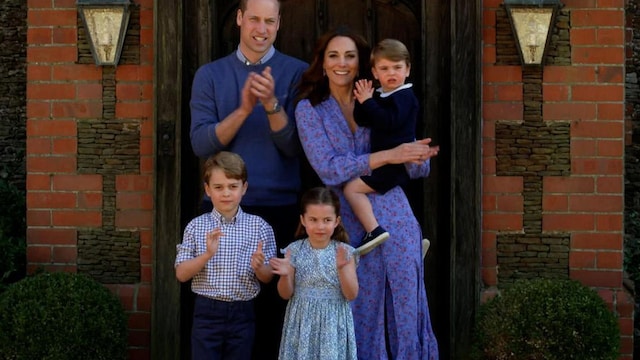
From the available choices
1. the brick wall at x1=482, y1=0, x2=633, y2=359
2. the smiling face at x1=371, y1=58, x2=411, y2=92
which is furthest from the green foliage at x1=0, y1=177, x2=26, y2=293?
the brick wall at x1=482, y1=0, x2=633, y2=359

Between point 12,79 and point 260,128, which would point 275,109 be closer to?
point 260,128

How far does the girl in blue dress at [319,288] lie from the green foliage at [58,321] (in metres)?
1.05

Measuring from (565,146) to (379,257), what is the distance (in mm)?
1348

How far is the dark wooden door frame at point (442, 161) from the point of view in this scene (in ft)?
15.3

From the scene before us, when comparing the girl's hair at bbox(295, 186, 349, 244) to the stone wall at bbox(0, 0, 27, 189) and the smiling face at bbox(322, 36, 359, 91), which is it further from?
the stone wall at bbox(0, 0, 27, 189)

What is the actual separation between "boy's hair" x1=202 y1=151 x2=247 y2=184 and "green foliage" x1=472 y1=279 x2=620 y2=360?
4.86 ft

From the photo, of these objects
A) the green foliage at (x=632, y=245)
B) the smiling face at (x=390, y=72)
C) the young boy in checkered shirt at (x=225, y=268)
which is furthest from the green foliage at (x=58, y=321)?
the green foliage at (x=632, y=245)

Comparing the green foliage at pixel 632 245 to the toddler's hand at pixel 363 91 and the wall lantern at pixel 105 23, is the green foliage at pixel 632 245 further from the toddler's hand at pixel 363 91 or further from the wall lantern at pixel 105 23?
the wall lantern at pixel 105 23

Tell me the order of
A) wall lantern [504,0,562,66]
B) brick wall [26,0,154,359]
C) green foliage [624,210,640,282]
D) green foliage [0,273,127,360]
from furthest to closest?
green foliage [624,210,640,282]
brick wall [26,0,154,359]
wall lantern [504,0,562,66]
green foliage [0,273,127,360]

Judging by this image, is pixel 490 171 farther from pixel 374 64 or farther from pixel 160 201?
pixel 160 201

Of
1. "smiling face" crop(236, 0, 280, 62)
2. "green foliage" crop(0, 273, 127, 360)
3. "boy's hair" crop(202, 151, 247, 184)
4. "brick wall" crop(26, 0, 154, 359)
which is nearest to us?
"boy's hair" crop(202, 151, 247, 184)

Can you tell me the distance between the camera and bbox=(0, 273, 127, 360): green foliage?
424 cm

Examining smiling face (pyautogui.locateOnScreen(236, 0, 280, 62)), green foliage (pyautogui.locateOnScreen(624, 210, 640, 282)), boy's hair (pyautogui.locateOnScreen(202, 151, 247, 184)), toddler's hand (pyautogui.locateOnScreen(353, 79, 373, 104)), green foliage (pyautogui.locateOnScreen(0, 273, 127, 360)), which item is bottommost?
green foliage (pyautogui.locateOnScreen(0, 273, 127, 360))

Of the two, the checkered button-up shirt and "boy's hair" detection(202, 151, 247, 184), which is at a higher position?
"boy's hair" detection(202, 151, 247, 184)
